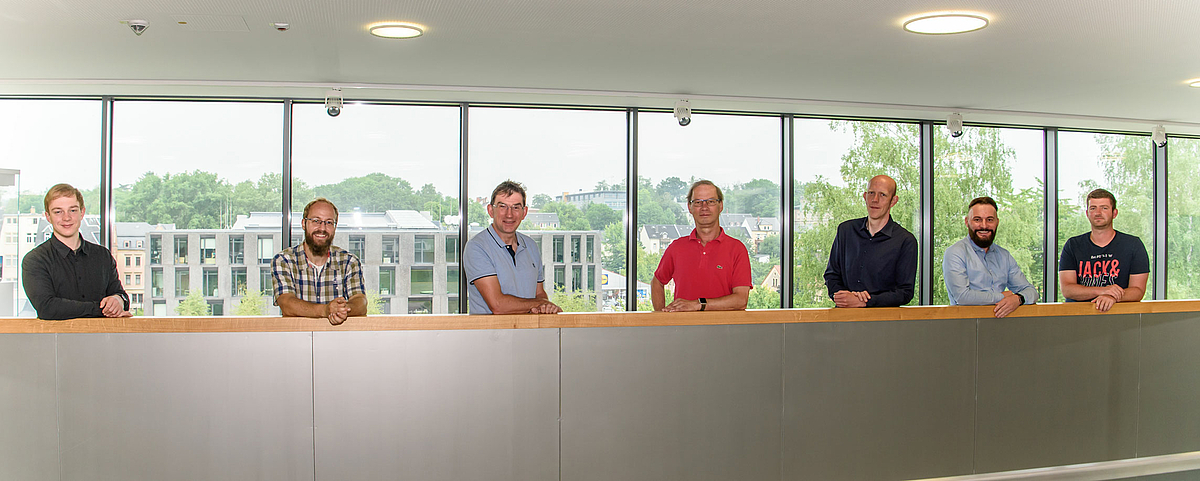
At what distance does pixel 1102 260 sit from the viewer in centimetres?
412

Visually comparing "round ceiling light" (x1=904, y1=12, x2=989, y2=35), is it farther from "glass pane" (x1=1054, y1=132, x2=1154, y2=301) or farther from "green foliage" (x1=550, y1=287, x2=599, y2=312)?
"glass pane" (x1=1054, y1=132, x2=1154, y2=301)

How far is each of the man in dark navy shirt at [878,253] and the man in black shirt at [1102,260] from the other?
119cm

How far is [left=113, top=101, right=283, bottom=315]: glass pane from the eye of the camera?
18.2 ft

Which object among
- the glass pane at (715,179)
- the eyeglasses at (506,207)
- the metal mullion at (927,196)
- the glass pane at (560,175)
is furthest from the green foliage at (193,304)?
the metal mullion at (927,196)

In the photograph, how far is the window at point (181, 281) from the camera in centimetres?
565

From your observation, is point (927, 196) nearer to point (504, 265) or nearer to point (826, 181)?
point (826, 181)

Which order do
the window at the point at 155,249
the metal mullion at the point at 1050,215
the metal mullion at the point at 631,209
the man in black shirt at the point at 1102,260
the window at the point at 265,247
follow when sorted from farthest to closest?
the metal mullion at the point at 1050,215
the metal mullion at the point at 631,209
the window at the point at 265,247
the window at the point at 155,249
the man in black shirt at the point at 1102,260

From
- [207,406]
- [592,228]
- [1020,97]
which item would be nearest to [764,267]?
[592,228]

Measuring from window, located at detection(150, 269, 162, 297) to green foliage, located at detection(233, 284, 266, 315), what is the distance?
0.57 m

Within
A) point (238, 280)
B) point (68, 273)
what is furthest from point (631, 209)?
point (68, 273)

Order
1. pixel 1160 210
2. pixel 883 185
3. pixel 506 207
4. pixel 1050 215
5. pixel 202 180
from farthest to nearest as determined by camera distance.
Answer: pixel 1160 210
pixel 1050 215
pixel 202 180
pixel 883 185
pixel 506 207

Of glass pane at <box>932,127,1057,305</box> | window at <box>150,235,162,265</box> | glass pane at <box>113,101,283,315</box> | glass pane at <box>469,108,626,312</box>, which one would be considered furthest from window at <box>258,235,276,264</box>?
glass pane at <box>932,127,1057,305</box>

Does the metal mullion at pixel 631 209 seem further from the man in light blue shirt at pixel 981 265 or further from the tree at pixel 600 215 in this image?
the man in light blue shirt at pixel 981 265

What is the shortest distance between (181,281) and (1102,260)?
6118mm
